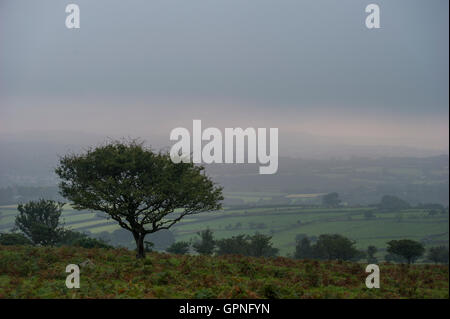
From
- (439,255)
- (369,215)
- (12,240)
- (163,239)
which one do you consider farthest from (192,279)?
(369,215)

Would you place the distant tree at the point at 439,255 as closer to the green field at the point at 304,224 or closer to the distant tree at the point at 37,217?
the green field at the point at 304,224

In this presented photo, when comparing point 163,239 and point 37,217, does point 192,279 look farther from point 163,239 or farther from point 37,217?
point 163,239

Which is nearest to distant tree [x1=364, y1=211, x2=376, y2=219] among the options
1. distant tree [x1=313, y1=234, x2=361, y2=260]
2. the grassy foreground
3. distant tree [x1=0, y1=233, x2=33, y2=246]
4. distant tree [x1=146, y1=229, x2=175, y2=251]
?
distant tree [x1=146, y1=229, x2=175, y2=251]

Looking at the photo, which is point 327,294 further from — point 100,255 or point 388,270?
point 100,255

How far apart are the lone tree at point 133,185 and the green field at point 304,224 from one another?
304 ft

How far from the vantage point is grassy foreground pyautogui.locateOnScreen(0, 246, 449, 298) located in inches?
983

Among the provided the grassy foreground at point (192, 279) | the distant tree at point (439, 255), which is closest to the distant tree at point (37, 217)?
the grassy foreground at point (192, 279)

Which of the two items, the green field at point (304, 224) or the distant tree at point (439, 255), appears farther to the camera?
the green field at point (304, 224)

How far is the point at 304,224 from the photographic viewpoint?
534 feet

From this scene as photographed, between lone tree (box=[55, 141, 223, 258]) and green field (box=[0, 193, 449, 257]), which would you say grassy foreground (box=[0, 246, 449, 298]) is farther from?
green field (box=[0, 193, 449, 257])

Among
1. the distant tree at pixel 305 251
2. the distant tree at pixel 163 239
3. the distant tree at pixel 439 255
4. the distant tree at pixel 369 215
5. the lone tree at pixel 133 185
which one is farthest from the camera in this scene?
the distant tree at pixel 369 215

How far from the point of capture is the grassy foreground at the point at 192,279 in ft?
81.9

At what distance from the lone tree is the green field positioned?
304 ft

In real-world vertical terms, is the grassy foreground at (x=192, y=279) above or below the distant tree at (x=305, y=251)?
above
